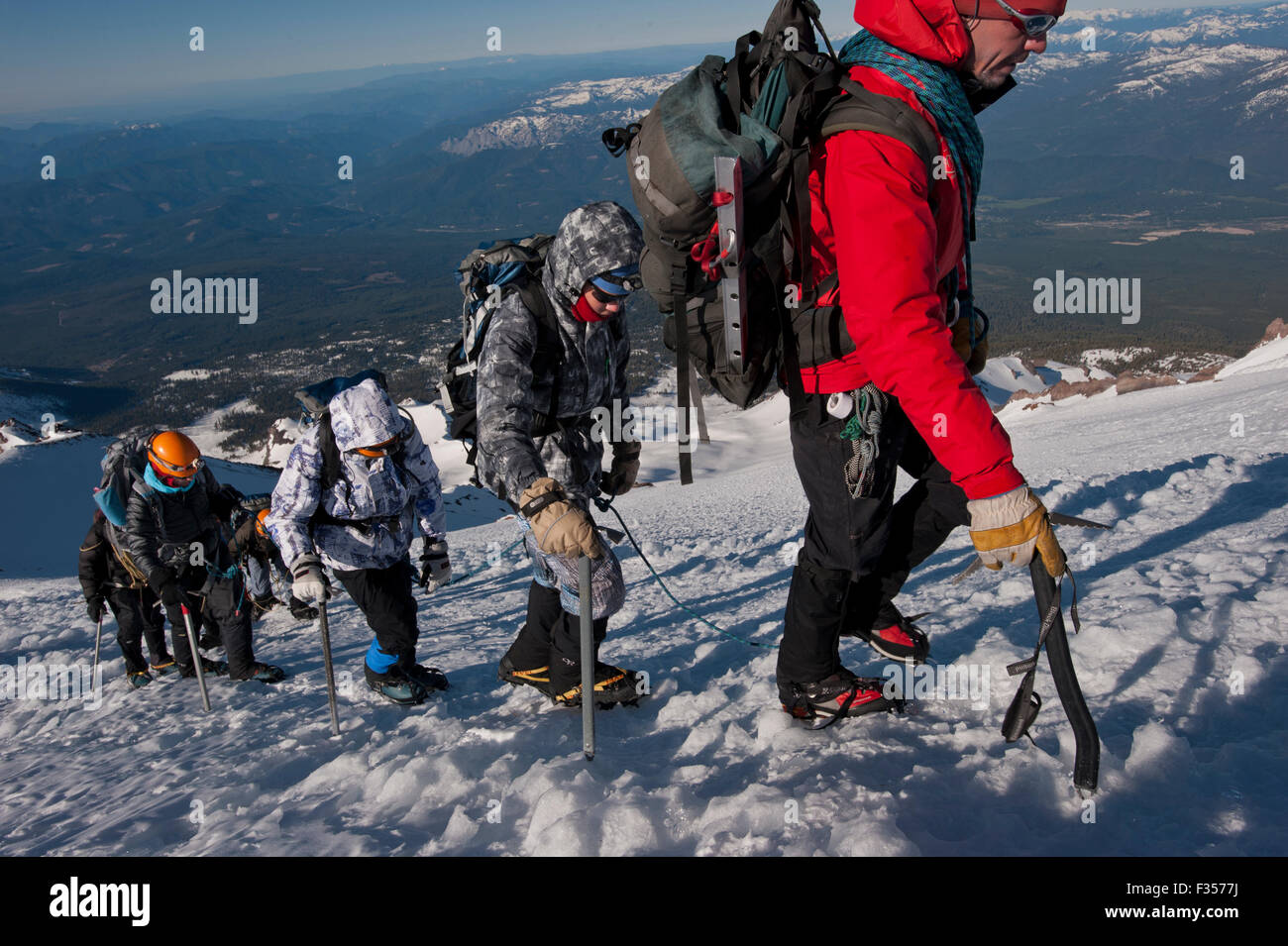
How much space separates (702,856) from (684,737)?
1252 millimetres

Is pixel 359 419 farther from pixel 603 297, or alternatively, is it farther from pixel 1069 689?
pixel 1069 689

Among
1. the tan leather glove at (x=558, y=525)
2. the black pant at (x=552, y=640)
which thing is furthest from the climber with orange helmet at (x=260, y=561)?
the tan leather glove at (x=558, y=525)

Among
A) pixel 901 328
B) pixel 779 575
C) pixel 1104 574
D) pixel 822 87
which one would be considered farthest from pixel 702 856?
pixel 779 575

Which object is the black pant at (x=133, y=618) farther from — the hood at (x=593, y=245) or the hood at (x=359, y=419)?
the hood at (x=593, y=245)

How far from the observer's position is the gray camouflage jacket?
11.1 feet

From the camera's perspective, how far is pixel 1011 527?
236cm

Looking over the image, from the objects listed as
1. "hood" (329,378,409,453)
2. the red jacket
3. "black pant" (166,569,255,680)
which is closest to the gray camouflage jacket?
"hood" (329,378,409,453)

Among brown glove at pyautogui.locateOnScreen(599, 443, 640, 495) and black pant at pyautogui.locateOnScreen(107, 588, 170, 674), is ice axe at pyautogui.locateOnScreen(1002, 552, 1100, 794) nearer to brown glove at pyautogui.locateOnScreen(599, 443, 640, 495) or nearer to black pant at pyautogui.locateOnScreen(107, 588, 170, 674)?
brown glove at pyautogui.locateOnScreen(599, 443, 640, 495)

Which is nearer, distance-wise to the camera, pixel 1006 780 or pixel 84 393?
pixel 1006 780

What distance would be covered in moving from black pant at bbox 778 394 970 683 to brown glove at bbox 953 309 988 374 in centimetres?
37

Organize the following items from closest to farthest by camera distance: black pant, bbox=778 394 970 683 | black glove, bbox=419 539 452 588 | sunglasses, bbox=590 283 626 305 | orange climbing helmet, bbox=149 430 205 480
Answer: black pant, bbox=778 394 970 683, sunglasses, bbox=590 283 626 305, black glove, bbox=419 539 452 588, orange climbing helmet, bbox=149 430 205 480

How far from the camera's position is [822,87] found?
2.37 metres

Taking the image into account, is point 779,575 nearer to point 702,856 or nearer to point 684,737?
point 684,737

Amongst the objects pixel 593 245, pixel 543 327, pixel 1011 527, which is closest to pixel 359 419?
pixel 543 327
